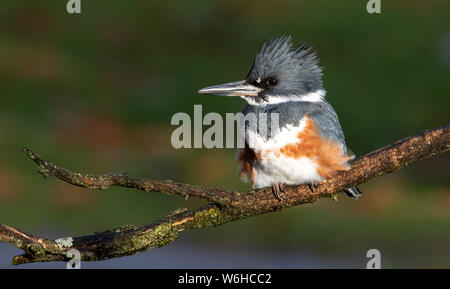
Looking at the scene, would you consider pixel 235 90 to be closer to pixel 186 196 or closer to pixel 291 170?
pixel 291 170

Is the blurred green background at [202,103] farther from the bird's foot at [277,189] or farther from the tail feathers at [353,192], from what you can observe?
the bird's foot at [277,189]

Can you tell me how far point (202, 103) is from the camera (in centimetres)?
1226

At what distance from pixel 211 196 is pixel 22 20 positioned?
12.5m

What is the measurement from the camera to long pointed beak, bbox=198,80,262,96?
5.34 meters

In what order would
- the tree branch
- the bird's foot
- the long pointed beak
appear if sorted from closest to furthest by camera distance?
the tree branch < the bird's foot < the long pointed beak

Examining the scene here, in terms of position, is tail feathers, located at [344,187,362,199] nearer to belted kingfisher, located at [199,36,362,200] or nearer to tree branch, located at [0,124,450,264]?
belted kingfisher, located at [199,36,362,200]

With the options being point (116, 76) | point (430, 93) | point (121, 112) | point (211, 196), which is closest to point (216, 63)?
point (116, 76)

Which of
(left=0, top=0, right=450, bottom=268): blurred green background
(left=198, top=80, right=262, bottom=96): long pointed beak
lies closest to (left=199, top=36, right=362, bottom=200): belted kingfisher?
(left=198, top=80, right=262, bottom=96): long pointed beak

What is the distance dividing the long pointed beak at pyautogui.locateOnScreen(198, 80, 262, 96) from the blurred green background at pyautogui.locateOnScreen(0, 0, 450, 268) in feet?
13.1

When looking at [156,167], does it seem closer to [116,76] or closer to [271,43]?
[116,76]

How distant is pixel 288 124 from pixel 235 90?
0.48 metres

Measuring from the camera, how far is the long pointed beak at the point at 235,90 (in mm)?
5340

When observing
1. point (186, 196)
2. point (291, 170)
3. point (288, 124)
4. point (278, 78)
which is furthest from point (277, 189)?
point (278, 78)

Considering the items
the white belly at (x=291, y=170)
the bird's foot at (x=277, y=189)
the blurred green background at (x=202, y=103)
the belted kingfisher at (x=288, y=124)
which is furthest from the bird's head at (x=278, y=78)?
the blurred green background at (x=202, y=103)
